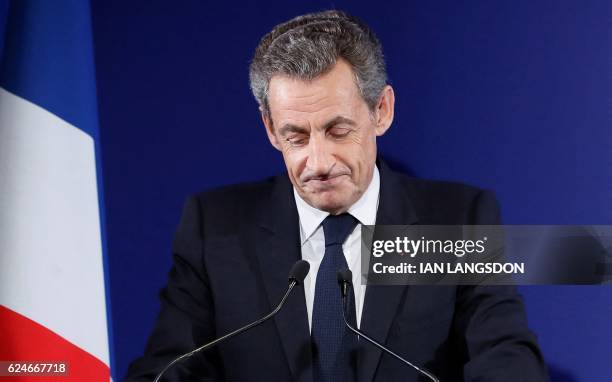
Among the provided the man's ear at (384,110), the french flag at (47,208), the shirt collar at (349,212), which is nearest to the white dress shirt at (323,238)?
the shirt collar at (349,212)

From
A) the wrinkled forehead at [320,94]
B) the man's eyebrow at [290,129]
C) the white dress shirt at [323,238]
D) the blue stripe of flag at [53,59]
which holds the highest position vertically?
the blue stripe of flag at [53,59]

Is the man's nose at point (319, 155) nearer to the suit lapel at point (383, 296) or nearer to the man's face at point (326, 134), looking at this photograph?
the man's face at point (326, 134)

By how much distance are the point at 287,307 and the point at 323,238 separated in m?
0.15

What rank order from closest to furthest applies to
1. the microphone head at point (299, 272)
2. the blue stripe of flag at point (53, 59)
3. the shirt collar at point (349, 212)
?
1. the microphone head at point (299, 272)
2. the shirt collar at point (349, 212)
3. the blue stripe of flag at point (53, 59)

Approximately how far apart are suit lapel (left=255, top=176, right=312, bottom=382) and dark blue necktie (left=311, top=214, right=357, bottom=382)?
0.02 m

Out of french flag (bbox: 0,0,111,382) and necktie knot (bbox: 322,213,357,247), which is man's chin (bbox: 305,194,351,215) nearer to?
necktie knot (bbox: 322,213,357,247)

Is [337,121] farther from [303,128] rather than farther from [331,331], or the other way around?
[331,331]

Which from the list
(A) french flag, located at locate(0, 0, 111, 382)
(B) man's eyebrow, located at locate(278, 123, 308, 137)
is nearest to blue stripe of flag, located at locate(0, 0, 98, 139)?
(A) french flag, located at locate(0, 0, 111, 382)

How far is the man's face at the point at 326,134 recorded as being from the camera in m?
1.29

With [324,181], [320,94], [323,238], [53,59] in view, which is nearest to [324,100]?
[320,94]

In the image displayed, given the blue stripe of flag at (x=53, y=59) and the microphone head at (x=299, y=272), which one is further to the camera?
the blue stripe of flag at (x=53, y=59)

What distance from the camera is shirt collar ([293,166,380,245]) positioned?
4.57 feet

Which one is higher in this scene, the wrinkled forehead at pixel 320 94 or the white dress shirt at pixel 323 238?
the wrinkled forehead at pixel 320 94

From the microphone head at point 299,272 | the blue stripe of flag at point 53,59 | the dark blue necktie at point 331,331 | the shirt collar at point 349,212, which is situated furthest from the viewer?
the blue stripe of flag at point 53,59
